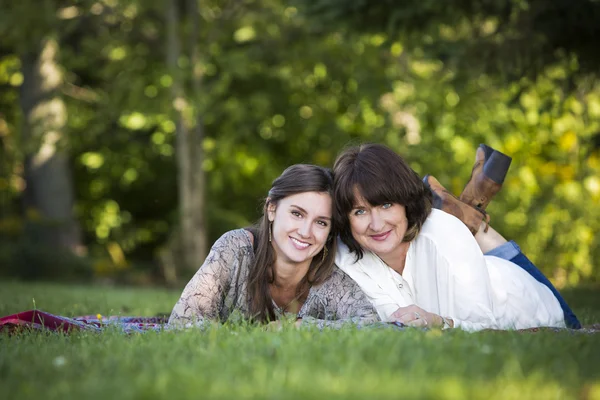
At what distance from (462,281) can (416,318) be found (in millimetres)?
505

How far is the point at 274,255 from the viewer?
5.30m

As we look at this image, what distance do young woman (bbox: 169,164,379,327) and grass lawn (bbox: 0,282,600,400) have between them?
2.68 feet

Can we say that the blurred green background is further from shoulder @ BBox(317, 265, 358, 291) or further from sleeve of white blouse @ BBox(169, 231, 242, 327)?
sleeve of white blouse @ BBox(169, 231, 242, 327)

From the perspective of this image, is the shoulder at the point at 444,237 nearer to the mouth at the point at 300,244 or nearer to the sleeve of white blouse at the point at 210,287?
the mouth at the point at 300,244

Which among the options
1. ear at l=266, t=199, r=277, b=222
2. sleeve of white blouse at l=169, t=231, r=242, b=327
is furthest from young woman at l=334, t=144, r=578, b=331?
sleeve of white blouse at l=169, t=231, r=242, b=327

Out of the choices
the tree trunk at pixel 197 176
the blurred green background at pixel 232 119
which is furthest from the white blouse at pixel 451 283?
the tree trunk at pixel 197 176

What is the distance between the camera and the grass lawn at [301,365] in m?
2.74

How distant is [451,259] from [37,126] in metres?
12.0

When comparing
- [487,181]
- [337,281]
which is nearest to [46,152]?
[487,181]

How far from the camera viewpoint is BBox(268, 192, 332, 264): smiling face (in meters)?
5.02

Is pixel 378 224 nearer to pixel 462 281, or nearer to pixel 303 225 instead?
pixel 303 225

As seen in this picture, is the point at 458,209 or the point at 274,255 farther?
the point at 458,209

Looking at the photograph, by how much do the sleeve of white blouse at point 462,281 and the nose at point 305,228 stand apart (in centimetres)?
88

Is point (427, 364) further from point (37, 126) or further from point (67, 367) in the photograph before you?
point (37, 126)
